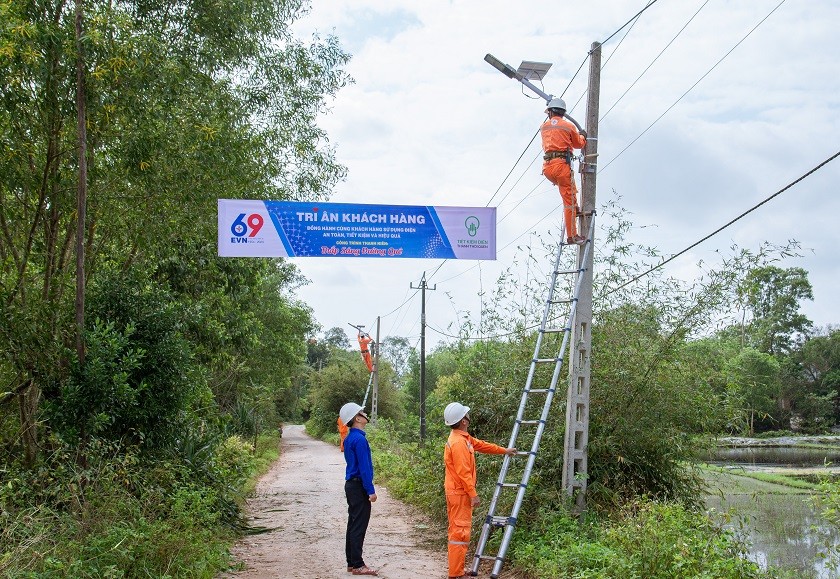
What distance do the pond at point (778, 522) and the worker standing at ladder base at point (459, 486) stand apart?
2.39 m

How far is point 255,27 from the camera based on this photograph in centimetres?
1138

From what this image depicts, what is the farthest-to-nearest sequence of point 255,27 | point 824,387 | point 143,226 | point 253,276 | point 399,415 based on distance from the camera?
1. point 824,387
2. point 399,415
3. point 253,276
4. point 255,27
5. point 143,226

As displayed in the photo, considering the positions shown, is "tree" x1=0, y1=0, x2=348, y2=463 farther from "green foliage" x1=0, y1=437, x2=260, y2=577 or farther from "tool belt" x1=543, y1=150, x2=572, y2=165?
"tool belt" x1=543, y1=150, x2=572, y2=165

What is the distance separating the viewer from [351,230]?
10500 mm

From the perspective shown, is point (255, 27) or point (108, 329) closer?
point (108, 329)

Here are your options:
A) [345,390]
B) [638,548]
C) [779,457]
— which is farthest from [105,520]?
[345,390]

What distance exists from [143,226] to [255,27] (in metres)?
3.36

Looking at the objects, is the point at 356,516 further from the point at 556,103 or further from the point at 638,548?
the point at 556,103

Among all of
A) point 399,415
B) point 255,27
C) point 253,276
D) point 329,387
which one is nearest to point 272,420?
point 329,387

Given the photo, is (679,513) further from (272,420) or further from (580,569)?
(272,420)

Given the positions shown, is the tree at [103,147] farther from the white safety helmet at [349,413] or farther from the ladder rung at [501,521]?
the ladder rung at [501,521]

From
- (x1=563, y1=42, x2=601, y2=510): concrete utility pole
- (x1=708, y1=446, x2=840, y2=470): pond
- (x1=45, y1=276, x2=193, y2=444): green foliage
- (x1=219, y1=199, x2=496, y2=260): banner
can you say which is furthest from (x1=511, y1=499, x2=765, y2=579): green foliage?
(x1=708, y1=446, x2=840, y2=470): pond

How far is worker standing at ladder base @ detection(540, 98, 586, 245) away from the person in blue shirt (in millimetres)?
3260

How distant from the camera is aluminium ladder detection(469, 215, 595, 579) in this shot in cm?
781
